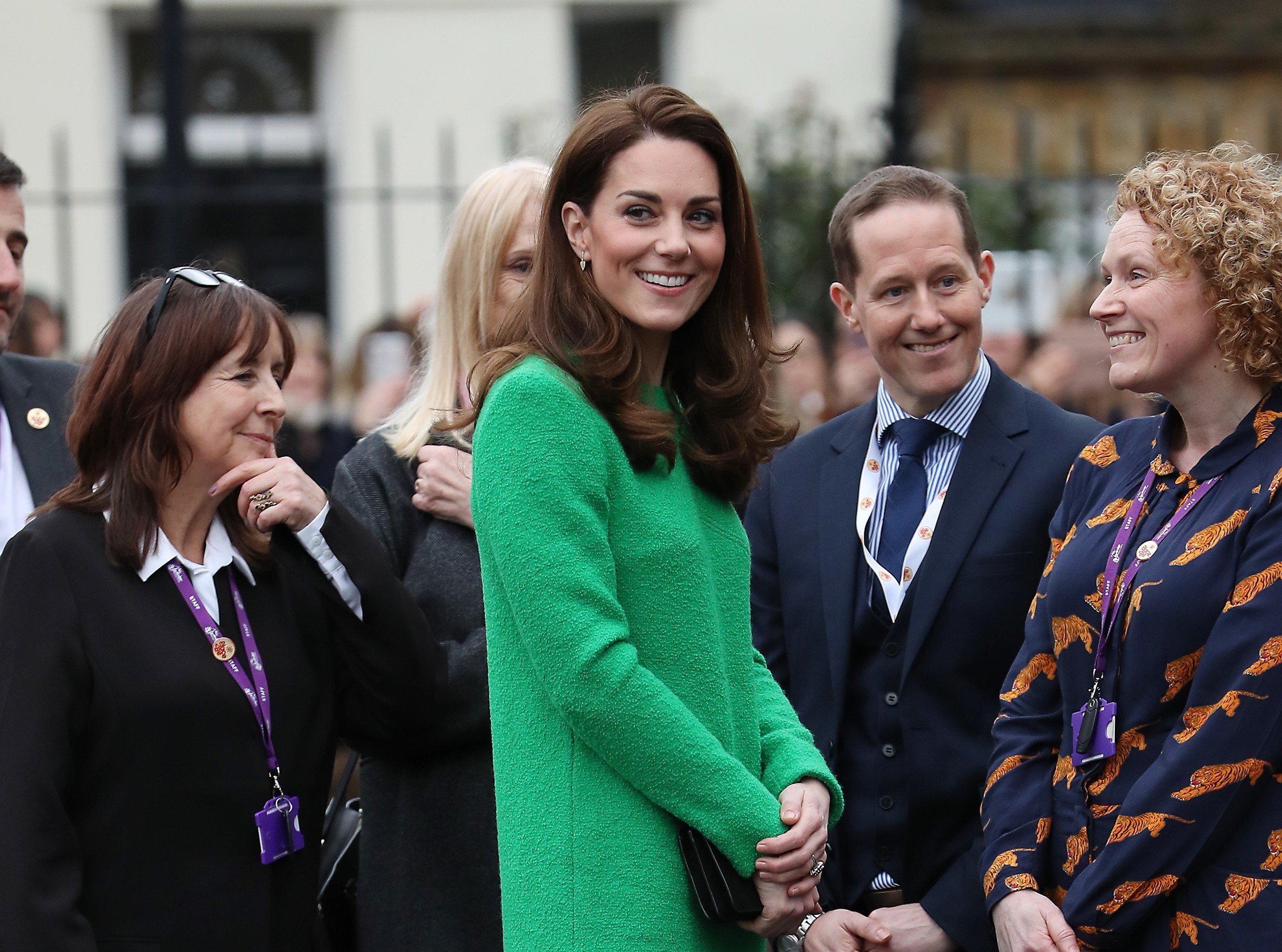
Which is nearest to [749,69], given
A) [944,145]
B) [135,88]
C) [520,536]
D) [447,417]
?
[944,145]

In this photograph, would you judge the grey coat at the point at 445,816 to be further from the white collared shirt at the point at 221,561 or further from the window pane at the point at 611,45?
the window pane at the point at 611,45

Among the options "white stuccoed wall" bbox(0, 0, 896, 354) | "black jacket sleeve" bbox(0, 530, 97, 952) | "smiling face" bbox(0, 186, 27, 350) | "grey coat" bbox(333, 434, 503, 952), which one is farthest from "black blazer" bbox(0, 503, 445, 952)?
"white stuccoed wall" bbox(0, 0, 896, 354)

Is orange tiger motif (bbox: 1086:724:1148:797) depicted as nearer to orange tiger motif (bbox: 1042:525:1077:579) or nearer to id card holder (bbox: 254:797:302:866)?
orange tiger motif (bbox: 1042:525:1077:579)

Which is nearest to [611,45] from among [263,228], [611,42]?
[611,42]

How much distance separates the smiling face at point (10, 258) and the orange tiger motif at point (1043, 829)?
2375 mm

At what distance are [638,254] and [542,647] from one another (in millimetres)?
631

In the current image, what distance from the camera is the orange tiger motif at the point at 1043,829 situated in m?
2.62

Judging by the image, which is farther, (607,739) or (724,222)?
(724,222)

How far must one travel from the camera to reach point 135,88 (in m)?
10.7

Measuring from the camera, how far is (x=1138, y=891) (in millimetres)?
2389

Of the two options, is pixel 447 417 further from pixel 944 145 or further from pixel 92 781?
pixel 944 145

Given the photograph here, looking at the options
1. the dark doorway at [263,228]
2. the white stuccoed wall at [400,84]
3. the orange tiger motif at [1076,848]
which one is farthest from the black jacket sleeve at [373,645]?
the dark doorway at [263,228]

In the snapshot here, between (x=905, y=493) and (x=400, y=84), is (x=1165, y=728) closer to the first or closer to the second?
(x=905, y=493)

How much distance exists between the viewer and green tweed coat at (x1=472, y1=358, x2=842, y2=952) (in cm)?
218
